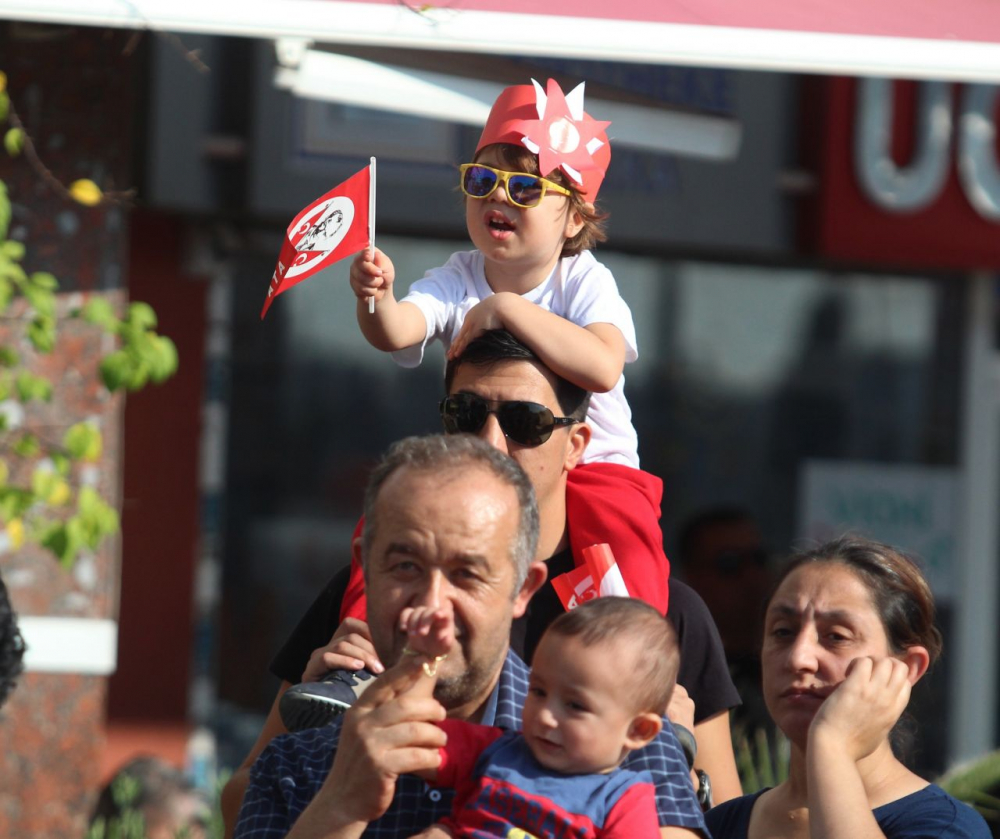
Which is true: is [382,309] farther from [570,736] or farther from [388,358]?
[388,358]

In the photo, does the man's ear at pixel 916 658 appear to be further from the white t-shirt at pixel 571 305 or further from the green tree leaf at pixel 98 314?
the green tree leaf at pixel 98 314

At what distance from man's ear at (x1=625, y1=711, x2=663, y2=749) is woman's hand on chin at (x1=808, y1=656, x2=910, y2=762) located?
0.83ft

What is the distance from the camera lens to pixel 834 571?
254 cm

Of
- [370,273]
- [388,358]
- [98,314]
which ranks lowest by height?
[388,358]

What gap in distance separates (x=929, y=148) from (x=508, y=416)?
450 cm

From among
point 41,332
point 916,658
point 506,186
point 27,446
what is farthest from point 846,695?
point 27,446

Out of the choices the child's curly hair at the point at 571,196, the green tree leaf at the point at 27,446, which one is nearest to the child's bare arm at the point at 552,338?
the child's curly hair at the point at 571,196

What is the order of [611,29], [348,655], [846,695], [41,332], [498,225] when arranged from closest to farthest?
[846,695] → [348,655] → [498,225] → [611,29] → [41,332]

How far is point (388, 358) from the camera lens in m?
7.06

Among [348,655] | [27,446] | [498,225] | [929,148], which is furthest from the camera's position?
[929,148]

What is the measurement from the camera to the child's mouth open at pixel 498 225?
2.99 meters

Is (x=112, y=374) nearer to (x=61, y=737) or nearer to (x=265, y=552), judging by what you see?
(x=61, y=737)

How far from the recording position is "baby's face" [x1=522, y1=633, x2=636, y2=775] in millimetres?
2158

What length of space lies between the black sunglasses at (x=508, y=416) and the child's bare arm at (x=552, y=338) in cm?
9
